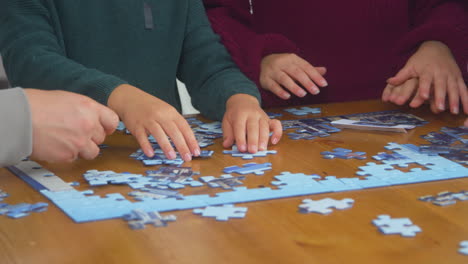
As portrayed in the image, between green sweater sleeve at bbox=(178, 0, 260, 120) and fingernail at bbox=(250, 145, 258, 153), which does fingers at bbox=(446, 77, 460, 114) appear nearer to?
green sweater sleeve at bbox=(178, 0, 260, 120)

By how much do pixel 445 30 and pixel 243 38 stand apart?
0.62 metres

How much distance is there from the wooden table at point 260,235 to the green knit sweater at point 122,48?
0.51m

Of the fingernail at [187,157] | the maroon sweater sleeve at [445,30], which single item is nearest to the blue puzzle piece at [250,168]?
the fingernail at [187,157]

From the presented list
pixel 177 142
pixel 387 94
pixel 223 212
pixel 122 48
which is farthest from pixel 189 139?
pixel 387 94

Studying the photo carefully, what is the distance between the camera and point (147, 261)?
0.85 m

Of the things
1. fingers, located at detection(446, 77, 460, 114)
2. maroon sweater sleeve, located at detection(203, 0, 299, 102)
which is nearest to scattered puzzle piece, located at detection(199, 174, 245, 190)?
maroon sweater sleeve, located at detection(203, 0, 299, 102)

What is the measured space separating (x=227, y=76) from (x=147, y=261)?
A: 3.45ft

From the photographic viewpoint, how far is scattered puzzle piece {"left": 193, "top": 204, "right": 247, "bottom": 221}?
1.01 meters

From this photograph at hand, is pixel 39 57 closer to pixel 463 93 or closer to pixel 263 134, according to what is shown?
pixel 263 134

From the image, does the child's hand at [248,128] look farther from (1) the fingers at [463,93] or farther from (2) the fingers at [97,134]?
(1) the fingers at [463,93]

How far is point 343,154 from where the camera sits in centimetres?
138

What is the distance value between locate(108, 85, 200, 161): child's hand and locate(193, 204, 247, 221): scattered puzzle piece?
0.33m

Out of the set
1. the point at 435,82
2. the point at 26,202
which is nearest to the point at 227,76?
the point at 435,82

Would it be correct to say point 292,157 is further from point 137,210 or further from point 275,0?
point 275,0
